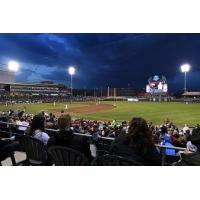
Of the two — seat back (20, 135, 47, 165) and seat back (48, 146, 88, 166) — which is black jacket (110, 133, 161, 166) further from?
seat back (20, 135, 47, 165)

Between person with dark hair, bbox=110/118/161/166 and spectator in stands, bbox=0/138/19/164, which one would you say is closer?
person with dark hair, bbox=110/118/161/166

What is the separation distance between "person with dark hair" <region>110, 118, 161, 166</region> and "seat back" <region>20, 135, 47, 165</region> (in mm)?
1340

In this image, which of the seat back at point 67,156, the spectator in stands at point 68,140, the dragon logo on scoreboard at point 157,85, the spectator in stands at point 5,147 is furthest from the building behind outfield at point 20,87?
the seat back at point 67,156

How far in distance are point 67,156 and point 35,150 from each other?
1.10 meters

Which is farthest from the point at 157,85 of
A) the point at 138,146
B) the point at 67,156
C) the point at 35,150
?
the point at 67,156

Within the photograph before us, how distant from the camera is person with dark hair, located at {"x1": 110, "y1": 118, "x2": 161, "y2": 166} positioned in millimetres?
3605

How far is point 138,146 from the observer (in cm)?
361

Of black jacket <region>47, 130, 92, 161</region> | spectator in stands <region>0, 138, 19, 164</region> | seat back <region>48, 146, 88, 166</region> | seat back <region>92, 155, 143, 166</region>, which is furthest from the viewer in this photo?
spectator in stands <region>0, 138, 19, 164</region>

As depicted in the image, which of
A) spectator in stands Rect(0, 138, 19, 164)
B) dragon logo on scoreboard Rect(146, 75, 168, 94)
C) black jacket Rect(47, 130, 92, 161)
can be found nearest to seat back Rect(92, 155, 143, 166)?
black jacket Rect(47, 130, 92, 161)
